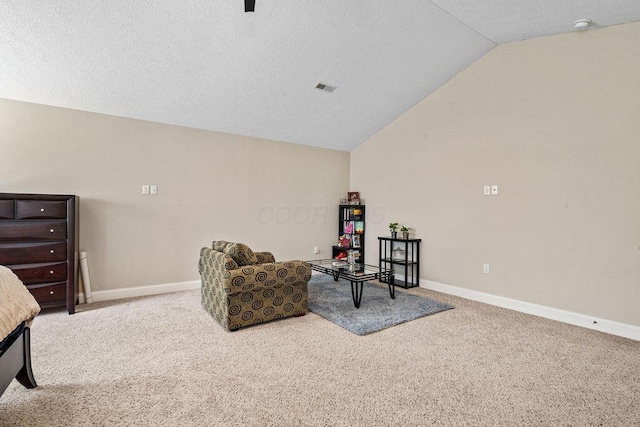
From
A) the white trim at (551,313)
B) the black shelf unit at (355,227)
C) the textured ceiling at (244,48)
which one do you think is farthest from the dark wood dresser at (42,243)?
the white trim at (551,313)

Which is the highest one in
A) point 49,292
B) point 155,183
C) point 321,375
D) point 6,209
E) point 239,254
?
point 155,183

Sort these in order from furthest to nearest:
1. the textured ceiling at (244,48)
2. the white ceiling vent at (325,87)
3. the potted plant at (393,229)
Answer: the potted plant at (393,229), the white ceiling vent at (325,87), the textured ceiling at (244,48)

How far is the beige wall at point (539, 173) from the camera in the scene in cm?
305

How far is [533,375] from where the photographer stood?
7.35 ft

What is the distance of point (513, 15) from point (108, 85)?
423 centimetres

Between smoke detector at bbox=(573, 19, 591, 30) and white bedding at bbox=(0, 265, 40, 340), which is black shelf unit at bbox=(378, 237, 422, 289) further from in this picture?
white bedding at bbox=(0, 265, 40, 340)

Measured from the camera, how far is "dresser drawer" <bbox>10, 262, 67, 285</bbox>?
3.23 meters

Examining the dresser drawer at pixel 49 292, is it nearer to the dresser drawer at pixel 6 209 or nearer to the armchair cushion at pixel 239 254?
the dresser drawer at pixel 6 209

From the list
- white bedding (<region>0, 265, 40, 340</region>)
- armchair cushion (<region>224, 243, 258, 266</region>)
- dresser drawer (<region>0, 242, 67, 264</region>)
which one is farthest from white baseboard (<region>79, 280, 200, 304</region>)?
white bedding (<region>0, 265, 40, 340</region>)

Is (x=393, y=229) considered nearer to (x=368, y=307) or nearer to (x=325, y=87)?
(x=368, y=307)

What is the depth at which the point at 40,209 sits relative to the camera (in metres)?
3.30

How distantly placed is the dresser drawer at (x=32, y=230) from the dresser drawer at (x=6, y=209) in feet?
0.20

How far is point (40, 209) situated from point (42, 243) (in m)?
0.35

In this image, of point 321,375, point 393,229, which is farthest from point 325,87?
point 321,375
